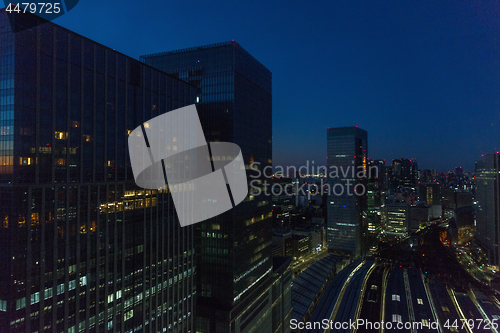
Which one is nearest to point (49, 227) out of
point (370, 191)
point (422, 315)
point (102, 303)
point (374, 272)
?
point (102, 303)

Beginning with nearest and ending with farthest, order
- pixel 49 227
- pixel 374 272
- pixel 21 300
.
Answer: pixel 21 300 → pixel 49 227 → pixel 374 272

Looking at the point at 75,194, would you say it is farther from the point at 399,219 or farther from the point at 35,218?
the point at 399,219

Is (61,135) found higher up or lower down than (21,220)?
higher up

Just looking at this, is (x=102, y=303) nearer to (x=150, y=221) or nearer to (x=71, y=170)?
(x=150, y=221)

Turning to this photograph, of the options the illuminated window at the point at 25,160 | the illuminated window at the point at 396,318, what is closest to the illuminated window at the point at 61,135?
the illuminated window at the point at 25,160

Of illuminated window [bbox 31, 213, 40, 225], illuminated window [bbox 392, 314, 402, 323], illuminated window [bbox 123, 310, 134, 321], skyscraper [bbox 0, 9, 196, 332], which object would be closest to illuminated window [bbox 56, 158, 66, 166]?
skyscraper [bbox 0, 9, 196, 332]

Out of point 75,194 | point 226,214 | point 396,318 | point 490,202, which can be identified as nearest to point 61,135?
point 75,194

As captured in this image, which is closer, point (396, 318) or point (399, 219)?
point (396, 318)

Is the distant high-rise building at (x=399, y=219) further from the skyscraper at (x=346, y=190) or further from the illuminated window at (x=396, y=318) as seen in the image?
the illuminated window at (x=396, y=318)
